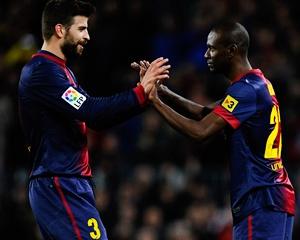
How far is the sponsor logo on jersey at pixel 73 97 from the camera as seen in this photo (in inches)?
232

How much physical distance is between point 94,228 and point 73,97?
96cm

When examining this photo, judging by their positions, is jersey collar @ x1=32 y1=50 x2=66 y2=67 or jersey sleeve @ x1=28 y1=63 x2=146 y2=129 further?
jersey collar @ x1=32 y1=50 x2=66 y2=67

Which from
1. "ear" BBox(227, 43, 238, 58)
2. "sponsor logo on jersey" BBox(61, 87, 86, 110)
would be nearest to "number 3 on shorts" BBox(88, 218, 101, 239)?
"sponsor logo on jersey" BBox(61, 87, 86, 110)

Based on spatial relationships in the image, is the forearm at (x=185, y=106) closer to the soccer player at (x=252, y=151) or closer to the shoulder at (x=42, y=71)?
the soccer player at (x=252, y=151)

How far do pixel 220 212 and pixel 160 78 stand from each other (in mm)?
4953

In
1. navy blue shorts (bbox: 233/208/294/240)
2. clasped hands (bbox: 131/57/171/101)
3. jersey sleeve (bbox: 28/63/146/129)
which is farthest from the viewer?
clasped hands (bbox: 131/57/171/101)

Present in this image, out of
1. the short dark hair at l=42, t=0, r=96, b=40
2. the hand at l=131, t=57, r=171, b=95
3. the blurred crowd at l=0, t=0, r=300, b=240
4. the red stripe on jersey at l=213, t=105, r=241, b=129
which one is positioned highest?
the short dark hair at l=42, t=0, r=96, b=40

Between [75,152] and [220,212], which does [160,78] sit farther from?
[220,212]

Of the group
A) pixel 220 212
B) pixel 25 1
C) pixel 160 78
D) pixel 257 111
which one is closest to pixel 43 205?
pixel 160 78

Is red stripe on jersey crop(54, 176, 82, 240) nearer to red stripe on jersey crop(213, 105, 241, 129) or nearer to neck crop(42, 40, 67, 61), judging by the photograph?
neck crop(42, 40, 67, 61)

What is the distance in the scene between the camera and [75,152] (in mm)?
6035

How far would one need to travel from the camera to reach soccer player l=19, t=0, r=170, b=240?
5.89 meters

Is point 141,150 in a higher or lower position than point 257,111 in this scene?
lower

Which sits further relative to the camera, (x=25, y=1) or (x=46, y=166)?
(x=25, y=1)
